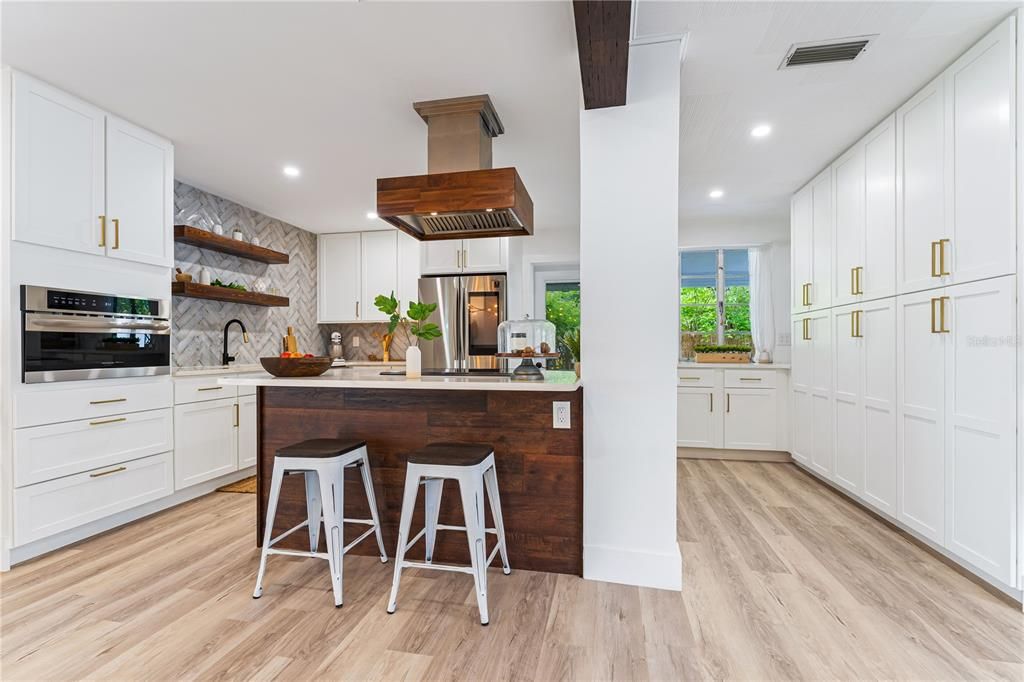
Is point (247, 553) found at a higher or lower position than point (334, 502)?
lower

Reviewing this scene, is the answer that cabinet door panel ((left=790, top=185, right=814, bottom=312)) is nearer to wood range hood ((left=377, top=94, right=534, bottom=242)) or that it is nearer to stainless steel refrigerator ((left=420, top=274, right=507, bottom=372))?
wood range hood ((left=377, top=94, right=534, bottom=242))

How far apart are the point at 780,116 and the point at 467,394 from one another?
8.19 ft

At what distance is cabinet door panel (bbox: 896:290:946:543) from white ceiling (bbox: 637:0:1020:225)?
1141 mm

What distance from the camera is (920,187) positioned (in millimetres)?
2549

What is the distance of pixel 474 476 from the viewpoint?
1.97 meters

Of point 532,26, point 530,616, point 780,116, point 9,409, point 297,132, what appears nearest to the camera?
point 530,616

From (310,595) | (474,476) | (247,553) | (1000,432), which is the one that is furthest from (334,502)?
(1000,432)

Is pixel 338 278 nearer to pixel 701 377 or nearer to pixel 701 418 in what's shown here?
pixel 701 377

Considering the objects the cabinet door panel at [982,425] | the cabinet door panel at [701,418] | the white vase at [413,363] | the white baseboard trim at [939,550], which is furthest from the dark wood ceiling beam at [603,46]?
the cabinet door panel at [701,418]

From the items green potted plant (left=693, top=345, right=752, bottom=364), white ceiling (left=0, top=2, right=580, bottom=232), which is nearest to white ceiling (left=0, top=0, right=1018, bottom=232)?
white ceiling (left=0, top=2, right=580, bottom=232)

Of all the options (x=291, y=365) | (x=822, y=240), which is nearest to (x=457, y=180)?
(x=291, y=365)

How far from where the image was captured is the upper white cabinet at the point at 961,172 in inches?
78.9

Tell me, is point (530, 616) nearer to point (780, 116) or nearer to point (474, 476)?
point (474, 476)

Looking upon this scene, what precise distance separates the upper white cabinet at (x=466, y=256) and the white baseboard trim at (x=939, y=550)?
3501mm
